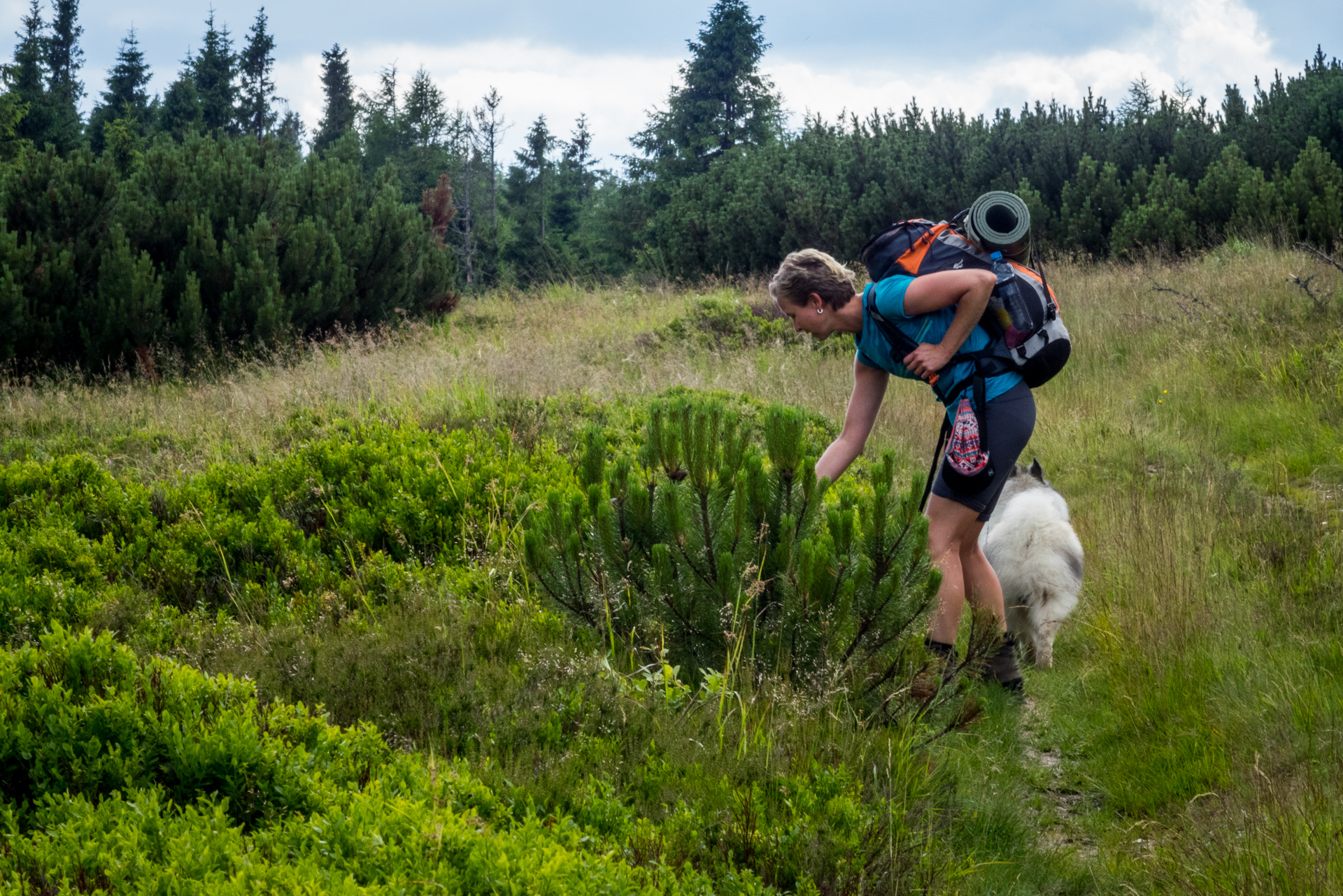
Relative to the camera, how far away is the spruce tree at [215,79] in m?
33.1

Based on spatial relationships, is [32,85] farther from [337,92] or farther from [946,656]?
[946,656]

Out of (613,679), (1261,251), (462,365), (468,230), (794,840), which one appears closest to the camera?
(794,840)

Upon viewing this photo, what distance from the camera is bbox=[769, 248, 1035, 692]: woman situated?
3.44 meters

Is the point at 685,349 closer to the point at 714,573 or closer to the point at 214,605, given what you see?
the point at 214,605

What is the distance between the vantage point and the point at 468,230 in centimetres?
3120

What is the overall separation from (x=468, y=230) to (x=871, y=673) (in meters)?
29.9

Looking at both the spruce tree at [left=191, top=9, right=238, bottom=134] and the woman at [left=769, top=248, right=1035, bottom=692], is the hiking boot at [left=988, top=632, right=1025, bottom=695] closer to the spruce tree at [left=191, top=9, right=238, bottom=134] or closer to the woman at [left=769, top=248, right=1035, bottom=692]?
the woman at [left=769, top=248, right=1035, bottom=692]

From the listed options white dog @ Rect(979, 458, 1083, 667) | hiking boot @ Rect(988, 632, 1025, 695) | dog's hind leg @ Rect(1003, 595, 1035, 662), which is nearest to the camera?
hiking boot @ Rect(988, 632, 1025, 695)

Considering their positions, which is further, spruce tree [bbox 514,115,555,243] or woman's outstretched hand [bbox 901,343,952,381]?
spruce tree [bbox 514,115,555,243]

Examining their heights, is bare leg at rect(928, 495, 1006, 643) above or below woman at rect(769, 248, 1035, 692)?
below

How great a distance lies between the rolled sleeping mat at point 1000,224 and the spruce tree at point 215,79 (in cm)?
3530

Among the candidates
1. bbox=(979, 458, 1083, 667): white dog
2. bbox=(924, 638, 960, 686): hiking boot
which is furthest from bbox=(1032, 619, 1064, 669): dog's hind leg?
bbox=(924, 638, 960, 686): hiking boot

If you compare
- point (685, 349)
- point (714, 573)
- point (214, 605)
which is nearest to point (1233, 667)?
point (714, 573)

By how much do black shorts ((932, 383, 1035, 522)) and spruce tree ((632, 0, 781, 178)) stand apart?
26.9 metres
